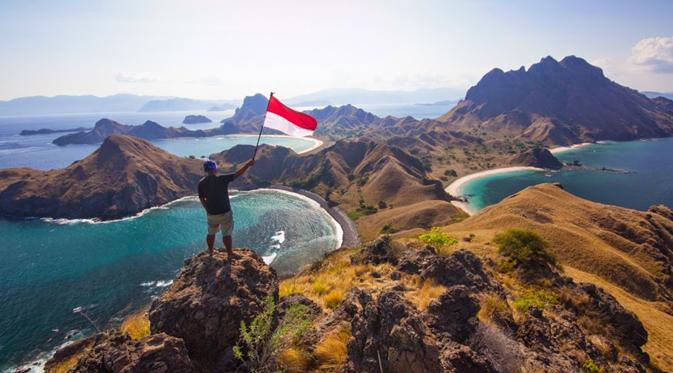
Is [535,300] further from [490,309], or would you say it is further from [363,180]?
[363,180]

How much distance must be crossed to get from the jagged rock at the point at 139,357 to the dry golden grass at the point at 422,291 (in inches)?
293

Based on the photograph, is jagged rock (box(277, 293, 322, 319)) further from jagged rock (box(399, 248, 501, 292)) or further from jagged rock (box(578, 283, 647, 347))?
jagged rock (box(578, 283, 647, 347))

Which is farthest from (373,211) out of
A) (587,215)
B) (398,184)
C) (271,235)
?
(587,215)

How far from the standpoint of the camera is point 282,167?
472ft

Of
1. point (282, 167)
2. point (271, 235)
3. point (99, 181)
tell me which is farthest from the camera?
point (282, 167)

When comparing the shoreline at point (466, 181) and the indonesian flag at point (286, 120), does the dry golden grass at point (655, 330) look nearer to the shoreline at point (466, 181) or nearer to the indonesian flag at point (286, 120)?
the indonesian flag at point (286, 120)

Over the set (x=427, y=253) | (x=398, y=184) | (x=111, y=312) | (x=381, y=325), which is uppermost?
(x=381, y=325)

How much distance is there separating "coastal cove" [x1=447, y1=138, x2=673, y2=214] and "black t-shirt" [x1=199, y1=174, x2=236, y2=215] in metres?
98.3

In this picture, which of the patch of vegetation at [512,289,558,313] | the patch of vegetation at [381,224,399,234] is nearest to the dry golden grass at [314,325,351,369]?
the patch of vegetation at [512,289,558,313]

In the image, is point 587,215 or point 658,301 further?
point 587,215

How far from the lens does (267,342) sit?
27.8 ft

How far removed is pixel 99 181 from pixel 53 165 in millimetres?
110696

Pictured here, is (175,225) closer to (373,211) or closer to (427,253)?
(373,211)

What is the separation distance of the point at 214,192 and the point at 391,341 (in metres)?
7.27
